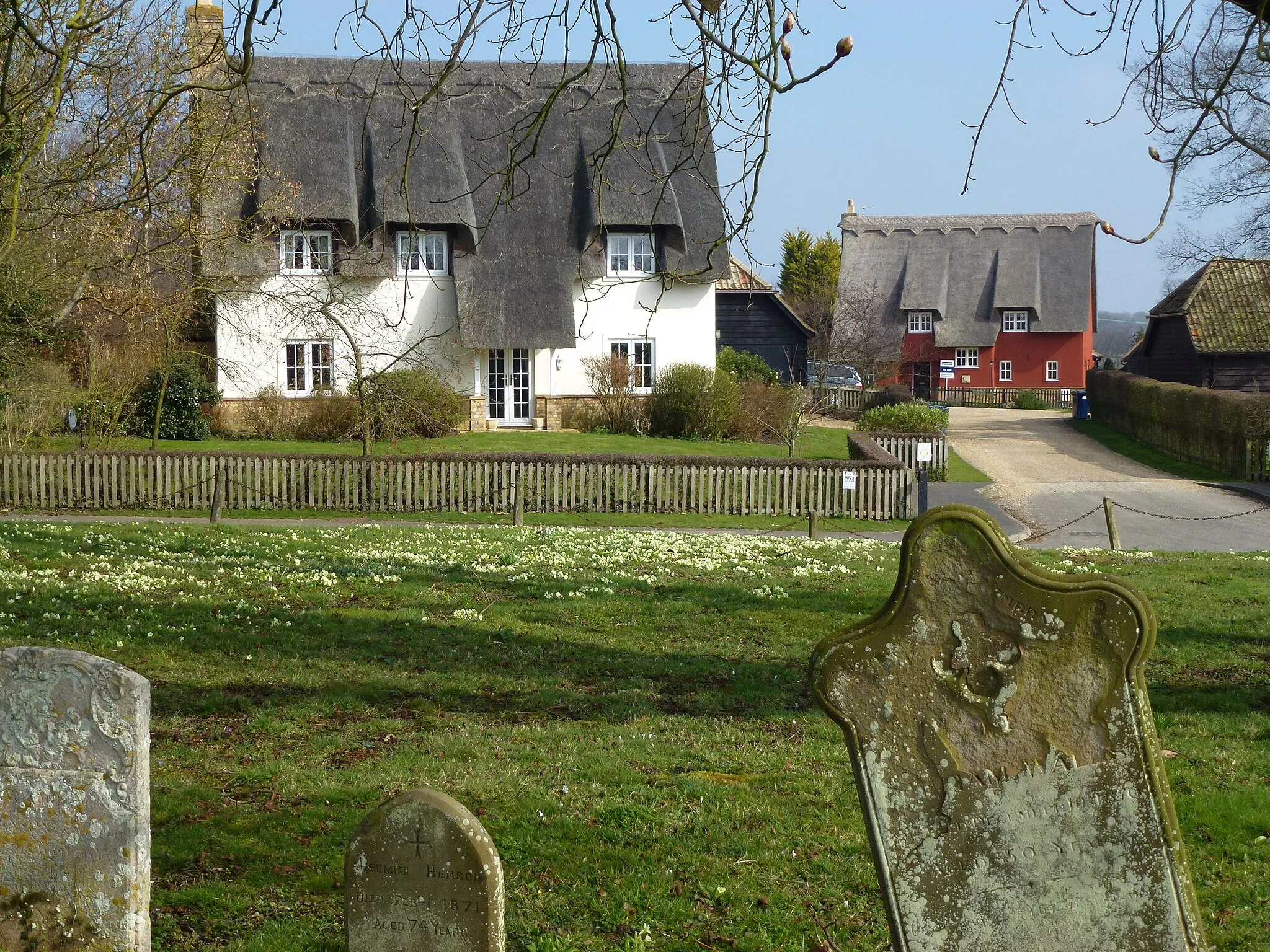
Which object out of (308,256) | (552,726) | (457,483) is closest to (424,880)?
(552,726)

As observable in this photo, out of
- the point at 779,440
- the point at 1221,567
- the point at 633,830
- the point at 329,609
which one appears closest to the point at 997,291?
the point at 779,440

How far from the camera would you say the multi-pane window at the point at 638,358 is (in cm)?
3931

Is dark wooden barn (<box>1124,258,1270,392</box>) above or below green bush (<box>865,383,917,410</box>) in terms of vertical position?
above

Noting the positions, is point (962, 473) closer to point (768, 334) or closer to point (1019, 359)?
point (768, 334)

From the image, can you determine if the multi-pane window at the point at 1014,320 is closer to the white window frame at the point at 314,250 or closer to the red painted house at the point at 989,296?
the red painted house at the point at 989,296

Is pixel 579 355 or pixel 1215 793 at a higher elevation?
pixel 579 355

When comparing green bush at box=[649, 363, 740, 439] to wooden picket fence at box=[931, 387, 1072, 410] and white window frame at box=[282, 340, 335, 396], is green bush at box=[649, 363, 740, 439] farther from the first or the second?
wooden picket fence at box=[931, 387, 1072, 410]

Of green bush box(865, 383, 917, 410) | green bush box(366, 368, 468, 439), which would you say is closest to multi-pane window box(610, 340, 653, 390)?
green bush box(366, 368, 468, 439)

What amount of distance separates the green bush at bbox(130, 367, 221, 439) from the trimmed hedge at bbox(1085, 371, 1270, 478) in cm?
2928

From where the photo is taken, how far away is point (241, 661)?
9688 millimetres

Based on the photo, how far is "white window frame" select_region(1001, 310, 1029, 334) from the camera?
70.2m

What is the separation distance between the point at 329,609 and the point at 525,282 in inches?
1077

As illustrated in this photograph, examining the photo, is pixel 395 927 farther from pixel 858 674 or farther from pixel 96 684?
pixel 858 674

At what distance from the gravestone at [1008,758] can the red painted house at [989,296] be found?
2561 inches
